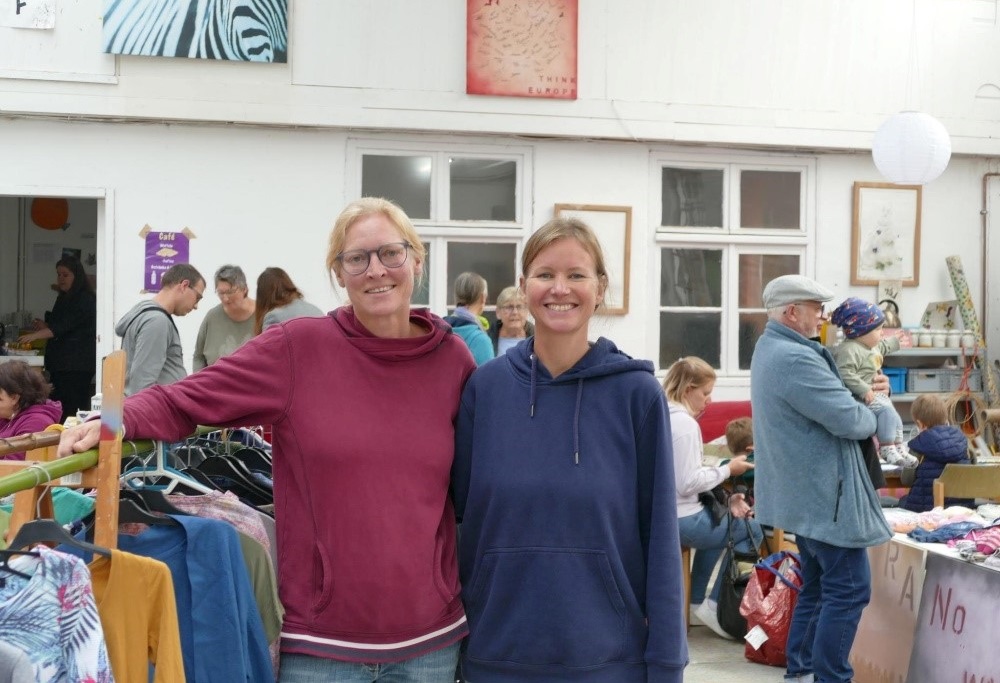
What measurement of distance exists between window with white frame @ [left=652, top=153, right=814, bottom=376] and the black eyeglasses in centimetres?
689

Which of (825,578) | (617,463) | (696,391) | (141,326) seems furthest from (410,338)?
(141,326)

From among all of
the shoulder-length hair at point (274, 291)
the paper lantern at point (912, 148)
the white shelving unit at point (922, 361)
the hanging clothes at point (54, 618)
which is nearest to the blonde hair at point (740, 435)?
the shoulder-length hair at point (274, 291)

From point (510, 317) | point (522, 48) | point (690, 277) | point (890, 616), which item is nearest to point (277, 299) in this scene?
point (510, 317)

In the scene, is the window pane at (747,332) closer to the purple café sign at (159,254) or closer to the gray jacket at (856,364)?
the gray jacket at (856,364)

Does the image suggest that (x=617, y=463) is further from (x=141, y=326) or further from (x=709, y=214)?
(x=709, y=214)

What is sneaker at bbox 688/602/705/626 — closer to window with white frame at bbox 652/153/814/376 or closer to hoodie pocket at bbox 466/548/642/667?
hoodie pocket at bbox 466/548/642/667

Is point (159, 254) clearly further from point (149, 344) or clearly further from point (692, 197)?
point (692, 197)

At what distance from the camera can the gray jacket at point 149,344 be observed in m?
5.51

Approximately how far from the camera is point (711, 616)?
5262mm

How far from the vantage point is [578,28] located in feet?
27.7

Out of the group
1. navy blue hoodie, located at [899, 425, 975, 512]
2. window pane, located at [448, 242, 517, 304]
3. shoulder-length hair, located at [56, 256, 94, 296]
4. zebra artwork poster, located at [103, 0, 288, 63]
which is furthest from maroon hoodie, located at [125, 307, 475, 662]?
shoulder-length hair, located at [56, 256, 94, 296]

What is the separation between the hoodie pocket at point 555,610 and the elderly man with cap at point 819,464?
2.09m

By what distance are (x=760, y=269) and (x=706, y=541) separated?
4375mm

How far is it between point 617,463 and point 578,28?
689 centimetres
